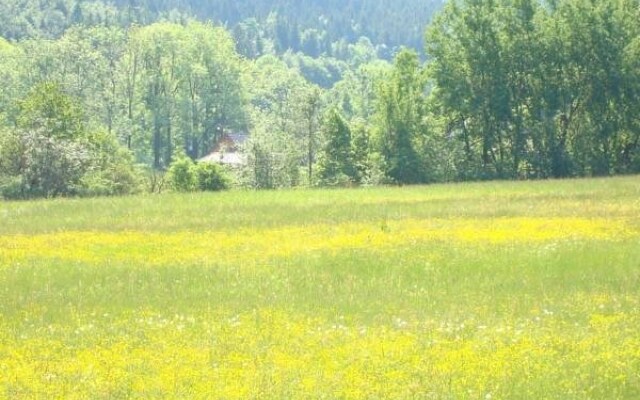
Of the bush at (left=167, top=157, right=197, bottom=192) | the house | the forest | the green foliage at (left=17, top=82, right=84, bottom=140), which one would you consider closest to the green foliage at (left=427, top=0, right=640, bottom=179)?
the forest

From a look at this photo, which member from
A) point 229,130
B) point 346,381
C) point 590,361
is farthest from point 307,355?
point 229,130

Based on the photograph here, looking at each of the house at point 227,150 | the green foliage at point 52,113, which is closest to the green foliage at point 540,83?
the green foliage at point 52,113

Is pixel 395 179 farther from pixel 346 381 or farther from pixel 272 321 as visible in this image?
pixel 346 381

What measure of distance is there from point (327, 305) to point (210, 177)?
48.3 metres

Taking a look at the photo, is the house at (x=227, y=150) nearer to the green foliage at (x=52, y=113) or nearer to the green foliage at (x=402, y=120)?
the green foliage at (x=52, y=113)

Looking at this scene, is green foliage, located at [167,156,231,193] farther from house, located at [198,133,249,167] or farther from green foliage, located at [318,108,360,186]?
house, located at [198,133,249,167]

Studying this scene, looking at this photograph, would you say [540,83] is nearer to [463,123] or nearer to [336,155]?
[463,123]

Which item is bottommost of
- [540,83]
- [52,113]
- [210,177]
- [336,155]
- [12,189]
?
[12,189]

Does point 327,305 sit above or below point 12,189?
below

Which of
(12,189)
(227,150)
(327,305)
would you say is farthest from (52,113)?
(327,305)

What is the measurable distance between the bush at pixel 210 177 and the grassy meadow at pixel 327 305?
29.4 m

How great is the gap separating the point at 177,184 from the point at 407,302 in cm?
4984

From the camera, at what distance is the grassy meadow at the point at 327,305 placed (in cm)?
1264

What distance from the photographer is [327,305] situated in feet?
60.2
